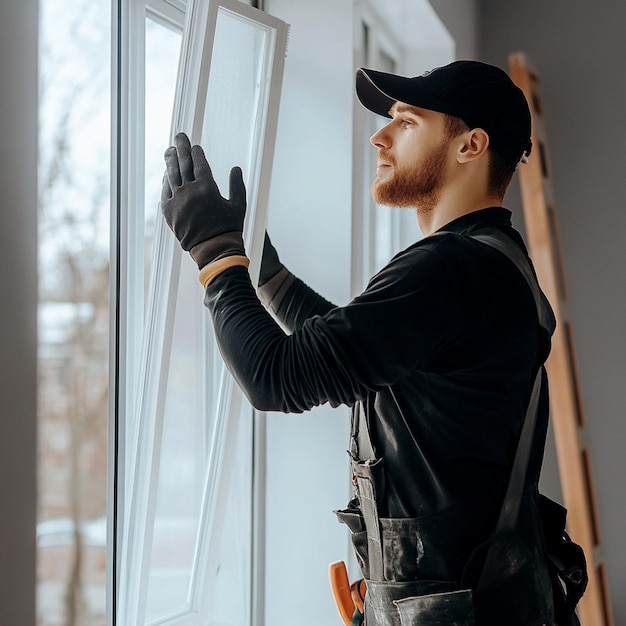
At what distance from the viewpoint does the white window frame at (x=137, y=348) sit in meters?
1.33

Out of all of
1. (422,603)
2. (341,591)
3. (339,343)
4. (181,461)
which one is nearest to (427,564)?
(422,603)

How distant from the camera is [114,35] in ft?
4.76

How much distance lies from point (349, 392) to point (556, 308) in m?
1.83

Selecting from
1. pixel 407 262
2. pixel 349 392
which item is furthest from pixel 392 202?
pixel 349 392

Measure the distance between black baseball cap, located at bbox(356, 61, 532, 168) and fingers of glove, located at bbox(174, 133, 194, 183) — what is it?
307 millimetres

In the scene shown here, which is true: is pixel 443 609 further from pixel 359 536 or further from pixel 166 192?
pixel 166 192

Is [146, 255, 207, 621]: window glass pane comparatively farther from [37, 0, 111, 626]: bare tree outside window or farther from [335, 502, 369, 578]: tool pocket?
[335, 502, 369, 578]: tool pocket

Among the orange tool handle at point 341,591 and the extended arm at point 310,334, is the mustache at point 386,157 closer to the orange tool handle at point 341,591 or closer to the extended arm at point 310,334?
the extended arm at point 310,334

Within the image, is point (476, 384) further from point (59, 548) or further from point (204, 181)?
point (59, 548)

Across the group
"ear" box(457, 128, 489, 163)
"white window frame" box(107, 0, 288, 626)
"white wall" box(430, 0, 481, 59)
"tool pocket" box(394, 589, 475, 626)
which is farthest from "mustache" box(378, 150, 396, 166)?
"white wall" box(430, 0, 481, 59)

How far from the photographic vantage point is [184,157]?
122 cm

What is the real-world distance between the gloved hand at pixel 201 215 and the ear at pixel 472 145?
0.37 meters

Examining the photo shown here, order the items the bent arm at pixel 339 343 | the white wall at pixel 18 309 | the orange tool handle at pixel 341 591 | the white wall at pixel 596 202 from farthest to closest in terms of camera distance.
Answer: the white wall at pixel 596 202 < the orange tool handle at pixel 341 591 < the bent arm at pixel 339 343 < the white wall at pixel 18 309

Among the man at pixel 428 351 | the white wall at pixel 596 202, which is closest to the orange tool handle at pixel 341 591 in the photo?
the man at pixel 428 351
